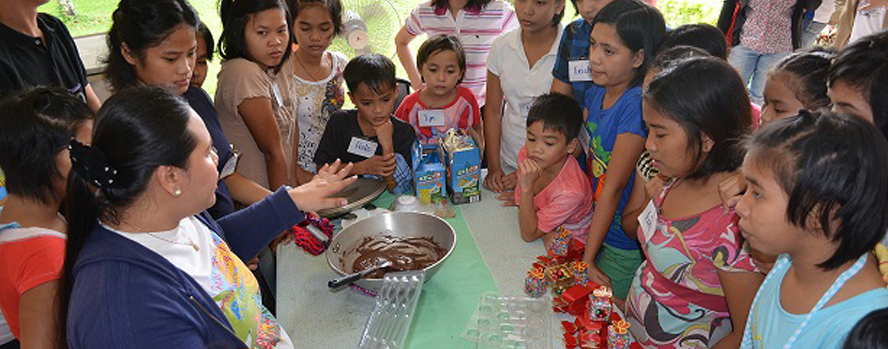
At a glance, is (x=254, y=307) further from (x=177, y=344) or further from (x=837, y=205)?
(x=837, y=205)

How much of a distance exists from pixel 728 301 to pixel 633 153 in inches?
25.9

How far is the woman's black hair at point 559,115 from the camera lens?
7.04 feet

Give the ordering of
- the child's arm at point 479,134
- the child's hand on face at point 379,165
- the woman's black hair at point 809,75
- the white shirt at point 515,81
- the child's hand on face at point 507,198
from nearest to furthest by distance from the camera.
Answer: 1. the woman's black hair at point 809,75
2. the child's hand on face at point 507,198
3. the child's hand on face at point 379,165
4. the white shirt at point 515,81
5. the child's arm at point 479,134

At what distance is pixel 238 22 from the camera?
2406 millimetres

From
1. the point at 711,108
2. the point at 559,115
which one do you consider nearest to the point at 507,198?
the point at 559,115

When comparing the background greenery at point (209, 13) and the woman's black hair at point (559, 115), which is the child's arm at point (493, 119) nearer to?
the woman's black hair at point (559, 115)

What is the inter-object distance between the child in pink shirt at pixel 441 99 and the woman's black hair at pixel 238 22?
2.33 feet

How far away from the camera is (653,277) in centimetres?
163

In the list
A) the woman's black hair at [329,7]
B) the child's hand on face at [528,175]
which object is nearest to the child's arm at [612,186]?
the child's hand on face at [528,175]

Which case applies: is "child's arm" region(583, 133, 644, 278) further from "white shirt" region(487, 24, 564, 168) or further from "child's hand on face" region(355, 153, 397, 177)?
"child's hand on face" region(355, 153, 397, 177)

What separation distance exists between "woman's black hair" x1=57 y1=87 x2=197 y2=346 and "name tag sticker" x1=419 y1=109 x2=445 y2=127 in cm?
159

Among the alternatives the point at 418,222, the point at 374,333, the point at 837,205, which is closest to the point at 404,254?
the point at 418,222

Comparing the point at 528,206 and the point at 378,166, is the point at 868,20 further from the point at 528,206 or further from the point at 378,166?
the point at 378,166

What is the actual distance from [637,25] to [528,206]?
784 millimetres
